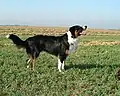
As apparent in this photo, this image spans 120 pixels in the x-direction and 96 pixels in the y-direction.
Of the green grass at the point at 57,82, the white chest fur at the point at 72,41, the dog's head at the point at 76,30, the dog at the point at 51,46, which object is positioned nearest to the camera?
the green grass at the point at 57,82

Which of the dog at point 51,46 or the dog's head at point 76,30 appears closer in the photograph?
the dog's head at point 76,30

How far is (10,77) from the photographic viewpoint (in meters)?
9.43

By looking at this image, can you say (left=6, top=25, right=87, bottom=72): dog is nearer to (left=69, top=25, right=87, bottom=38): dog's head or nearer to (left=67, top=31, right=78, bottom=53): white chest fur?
(left=67, top=31, right=78, bottom=53): white chest fur

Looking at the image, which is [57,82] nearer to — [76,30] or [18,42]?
[76,30]

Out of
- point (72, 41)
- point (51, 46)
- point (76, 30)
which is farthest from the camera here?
point (51, 46)

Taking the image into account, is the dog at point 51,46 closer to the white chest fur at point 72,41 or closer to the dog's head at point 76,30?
the white chest fur at point 72,41

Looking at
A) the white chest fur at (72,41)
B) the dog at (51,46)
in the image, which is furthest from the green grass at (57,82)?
the white chest fur at (72,41)

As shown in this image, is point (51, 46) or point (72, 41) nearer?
point (72, 41)

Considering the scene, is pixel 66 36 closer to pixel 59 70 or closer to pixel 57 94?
pixel 59 70

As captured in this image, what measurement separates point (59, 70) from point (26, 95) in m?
3.61

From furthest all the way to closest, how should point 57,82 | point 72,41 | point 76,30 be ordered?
point 72,41 < point 76,30 < point 57,82

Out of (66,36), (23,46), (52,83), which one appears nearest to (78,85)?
(52,83)

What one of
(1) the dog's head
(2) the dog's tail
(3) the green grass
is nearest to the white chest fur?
(1) the dog's head

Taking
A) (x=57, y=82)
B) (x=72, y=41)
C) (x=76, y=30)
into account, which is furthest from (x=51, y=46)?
(x=57, y=82)
